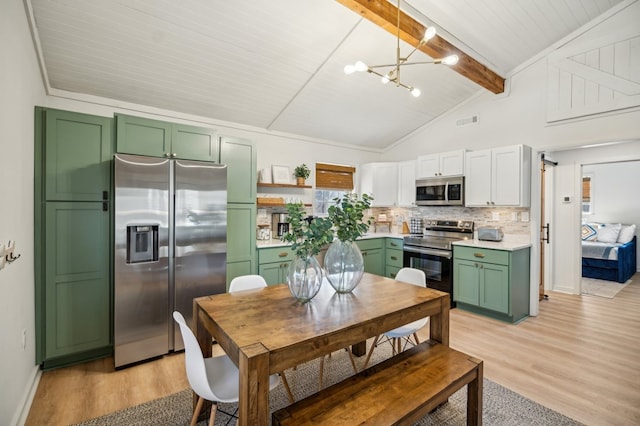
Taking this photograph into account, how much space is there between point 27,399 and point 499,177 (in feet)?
16.7

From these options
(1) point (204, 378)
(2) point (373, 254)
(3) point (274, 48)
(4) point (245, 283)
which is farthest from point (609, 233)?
(1) point (204, 378)

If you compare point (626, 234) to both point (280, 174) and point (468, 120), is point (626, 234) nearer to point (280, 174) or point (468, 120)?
point (468, 120)

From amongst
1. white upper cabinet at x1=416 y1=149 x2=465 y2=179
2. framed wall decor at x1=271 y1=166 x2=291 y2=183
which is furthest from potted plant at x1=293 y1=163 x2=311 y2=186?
white upper cabinet at x1=416 y1=149 x2=465 y2=179

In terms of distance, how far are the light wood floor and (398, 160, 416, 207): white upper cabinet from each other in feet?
6.74

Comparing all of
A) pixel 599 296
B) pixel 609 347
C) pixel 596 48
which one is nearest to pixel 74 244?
pixel 609 347

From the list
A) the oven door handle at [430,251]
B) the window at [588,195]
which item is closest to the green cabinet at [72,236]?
the oven door handle at [430,251]

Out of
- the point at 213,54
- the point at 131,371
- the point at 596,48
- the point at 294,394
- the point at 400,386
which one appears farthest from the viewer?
the point at 596,48

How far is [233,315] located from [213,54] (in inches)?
101

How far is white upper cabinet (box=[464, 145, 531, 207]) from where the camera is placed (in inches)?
152

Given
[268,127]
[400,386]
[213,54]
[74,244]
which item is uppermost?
[213,54]

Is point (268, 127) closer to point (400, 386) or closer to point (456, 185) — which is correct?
point (456, 185)

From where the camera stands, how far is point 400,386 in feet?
5.26

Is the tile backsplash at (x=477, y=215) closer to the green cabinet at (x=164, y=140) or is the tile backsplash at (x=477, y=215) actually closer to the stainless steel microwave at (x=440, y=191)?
the stainless steel microwave at (x=440, y=191)

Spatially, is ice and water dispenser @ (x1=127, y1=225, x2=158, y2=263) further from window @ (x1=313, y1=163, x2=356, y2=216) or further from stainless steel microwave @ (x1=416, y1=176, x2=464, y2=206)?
stainless steel microwave @ (x1=416, y1=176, x2=464, y2=206)
